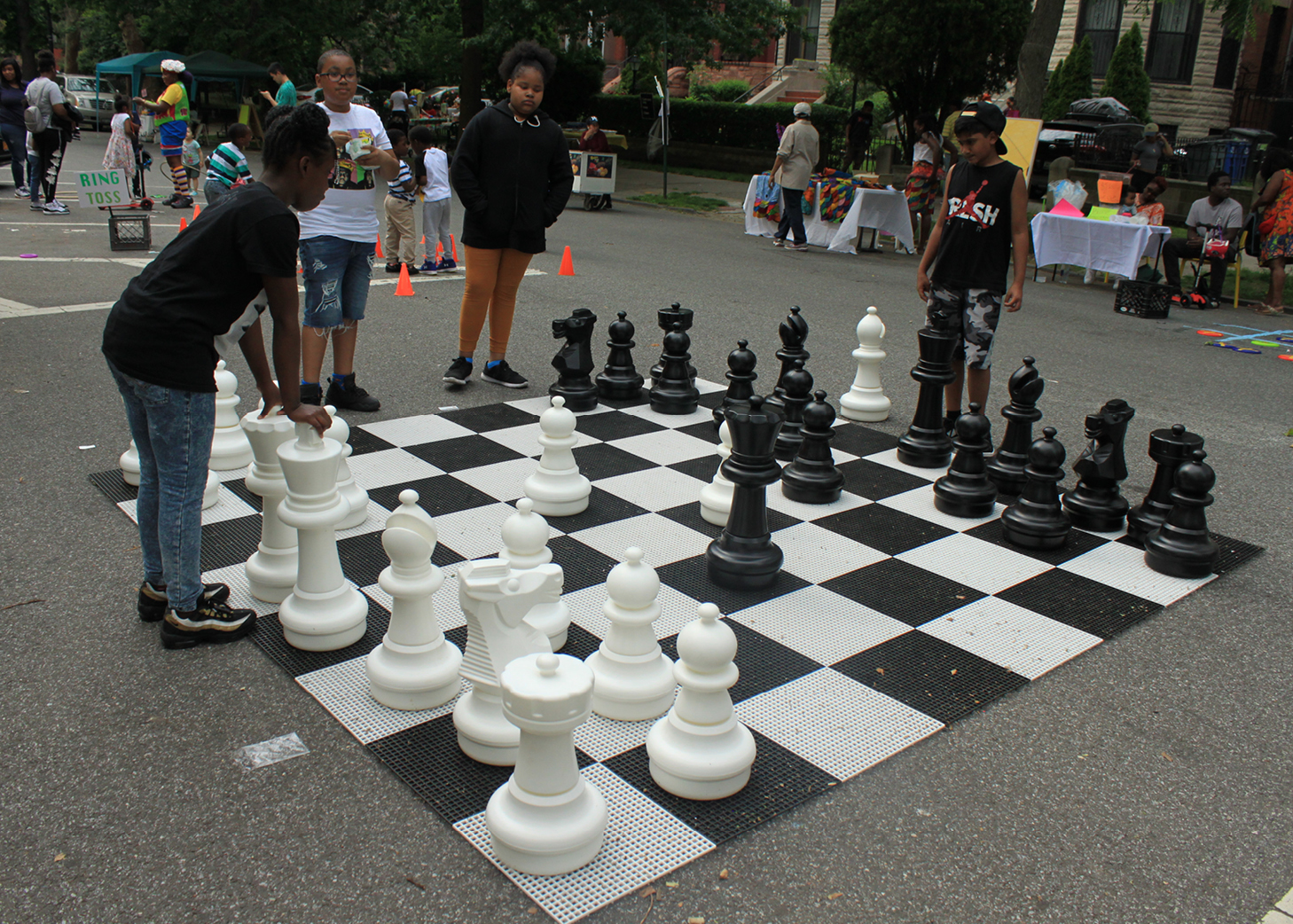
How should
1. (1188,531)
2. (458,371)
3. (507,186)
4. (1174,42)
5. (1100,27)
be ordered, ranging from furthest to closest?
1. (1100,27)
2. (1174,42)
3. (458,371)
4. (507,186)
5. (1188,531)

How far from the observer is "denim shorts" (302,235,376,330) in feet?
13.8

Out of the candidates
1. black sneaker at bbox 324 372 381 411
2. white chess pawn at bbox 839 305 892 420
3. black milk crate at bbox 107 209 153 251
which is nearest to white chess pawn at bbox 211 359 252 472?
black sneaker at bbox 324 372 381 411

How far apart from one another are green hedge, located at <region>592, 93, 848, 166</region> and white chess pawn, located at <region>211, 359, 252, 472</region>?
61.9 feet

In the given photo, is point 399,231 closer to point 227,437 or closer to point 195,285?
point 227,437

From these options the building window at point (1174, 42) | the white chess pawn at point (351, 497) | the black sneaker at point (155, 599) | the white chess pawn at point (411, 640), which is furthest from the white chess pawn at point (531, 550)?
the building window at point (1174, 42)

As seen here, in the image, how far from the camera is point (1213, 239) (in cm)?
922

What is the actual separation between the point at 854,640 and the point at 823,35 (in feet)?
98.6

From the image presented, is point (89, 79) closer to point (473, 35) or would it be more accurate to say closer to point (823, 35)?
point (473, 35)

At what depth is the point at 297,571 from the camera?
274 centimetres

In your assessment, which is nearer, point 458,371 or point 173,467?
point 173,467

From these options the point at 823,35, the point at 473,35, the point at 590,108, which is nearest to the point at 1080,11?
the point at 823,35

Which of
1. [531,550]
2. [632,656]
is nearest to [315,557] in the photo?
[531,550]

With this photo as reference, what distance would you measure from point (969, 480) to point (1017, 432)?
384 millimetres

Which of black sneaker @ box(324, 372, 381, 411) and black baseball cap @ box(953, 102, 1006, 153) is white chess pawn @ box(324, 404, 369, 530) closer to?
black sneaker @ box(324, 372, 381, 411)
